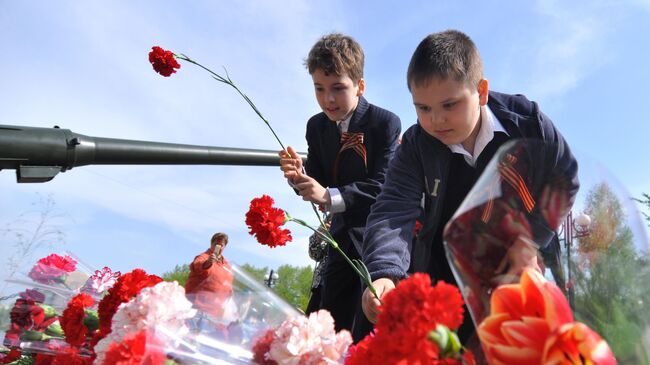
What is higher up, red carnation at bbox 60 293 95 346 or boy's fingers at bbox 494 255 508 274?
red carnation at bbox 60 293 95 346

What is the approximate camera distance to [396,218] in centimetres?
210

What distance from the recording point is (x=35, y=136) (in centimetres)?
334

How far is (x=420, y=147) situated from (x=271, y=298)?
4.57 feet

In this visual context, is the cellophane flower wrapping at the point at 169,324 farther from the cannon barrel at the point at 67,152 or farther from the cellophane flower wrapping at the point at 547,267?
the cannon barrel at the point at 67,152

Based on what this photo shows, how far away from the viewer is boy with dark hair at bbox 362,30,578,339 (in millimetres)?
2004

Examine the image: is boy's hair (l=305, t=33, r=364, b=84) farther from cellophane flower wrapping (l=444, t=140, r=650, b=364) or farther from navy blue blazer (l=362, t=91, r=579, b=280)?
cellophane flower wrapping (l=444, t=140, r=650, b=364)

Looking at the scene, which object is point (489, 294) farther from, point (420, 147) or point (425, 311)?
point (420, 147)

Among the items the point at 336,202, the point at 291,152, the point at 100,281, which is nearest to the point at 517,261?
the point at 100,281

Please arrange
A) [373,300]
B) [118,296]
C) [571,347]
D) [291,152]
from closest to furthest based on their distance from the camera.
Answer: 1. [571,347]
2. [118,296]
3. [373,300]
4. [291,152]

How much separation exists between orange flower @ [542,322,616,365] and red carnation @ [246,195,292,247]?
1819 mm

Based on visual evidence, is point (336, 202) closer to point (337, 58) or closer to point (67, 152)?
point (337, 58)

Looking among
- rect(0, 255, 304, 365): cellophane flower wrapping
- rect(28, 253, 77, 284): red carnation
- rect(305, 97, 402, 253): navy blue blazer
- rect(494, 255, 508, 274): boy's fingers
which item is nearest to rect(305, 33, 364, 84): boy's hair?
rect(305, 97, 402, 253): navy blue blazer

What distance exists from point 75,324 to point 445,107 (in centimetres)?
129

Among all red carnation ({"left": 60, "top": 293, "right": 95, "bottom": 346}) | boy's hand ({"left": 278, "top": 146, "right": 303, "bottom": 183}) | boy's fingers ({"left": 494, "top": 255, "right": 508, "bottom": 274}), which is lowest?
boy's fingers ({"left": 494, "top": 255, "right": 508, "bottom": 274})
